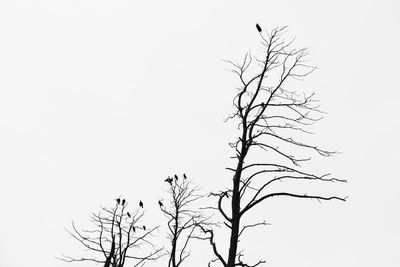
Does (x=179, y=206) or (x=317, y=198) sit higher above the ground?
(x=179, y=206)

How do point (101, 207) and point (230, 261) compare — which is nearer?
point (230, 261)

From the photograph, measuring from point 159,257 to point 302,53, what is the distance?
12.8m

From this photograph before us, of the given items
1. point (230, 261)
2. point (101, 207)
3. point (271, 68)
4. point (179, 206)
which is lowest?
point (230, 261)

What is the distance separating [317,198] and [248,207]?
111 cm

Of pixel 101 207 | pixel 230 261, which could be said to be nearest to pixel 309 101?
pixel 230 261

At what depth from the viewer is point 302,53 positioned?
793cm

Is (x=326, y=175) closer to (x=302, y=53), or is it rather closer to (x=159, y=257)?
(x=302, y=53)

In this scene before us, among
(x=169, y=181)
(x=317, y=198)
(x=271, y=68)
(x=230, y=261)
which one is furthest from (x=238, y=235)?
(x=169, y=181)

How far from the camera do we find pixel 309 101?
7.66m

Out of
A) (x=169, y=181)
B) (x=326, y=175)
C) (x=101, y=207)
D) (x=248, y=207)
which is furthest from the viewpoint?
(x=169, y=181)

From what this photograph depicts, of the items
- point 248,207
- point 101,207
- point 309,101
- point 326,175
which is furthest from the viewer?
point 101,207

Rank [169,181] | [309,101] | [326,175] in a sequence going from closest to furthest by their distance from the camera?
[326,175], [309,101], [169,181]

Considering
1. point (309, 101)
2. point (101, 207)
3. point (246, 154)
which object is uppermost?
point (101, 207)

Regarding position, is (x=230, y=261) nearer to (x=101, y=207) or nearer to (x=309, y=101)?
(x=309, y=101)
